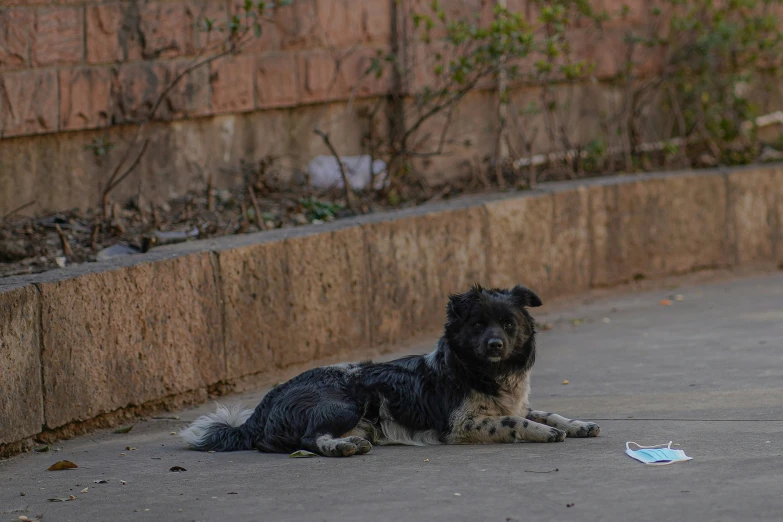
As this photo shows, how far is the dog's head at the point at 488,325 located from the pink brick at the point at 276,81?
14.7 feet

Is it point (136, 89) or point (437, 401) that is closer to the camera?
point (437, 401)

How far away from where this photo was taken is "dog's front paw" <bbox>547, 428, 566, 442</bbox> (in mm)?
5910

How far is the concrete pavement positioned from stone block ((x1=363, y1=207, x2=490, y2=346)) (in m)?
1.49

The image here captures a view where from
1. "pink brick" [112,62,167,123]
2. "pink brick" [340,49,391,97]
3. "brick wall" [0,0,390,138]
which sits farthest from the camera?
"pink brick" [340,49,391,97]

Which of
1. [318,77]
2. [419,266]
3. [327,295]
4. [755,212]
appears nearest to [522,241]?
[419,266]

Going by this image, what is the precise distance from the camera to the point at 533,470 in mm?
5242

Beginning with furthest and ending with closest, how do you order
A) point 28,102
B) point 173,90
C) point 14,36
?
point 173,90 < point 28,102 < point 14,36

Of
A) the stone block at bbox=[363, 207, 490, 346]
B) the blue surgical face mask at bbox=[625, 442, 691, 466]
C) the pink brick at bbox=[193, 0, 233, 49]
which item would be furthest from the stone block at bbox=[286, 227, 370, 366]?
the blue surgical face mask at bbox=[625, 442, 691, 466]

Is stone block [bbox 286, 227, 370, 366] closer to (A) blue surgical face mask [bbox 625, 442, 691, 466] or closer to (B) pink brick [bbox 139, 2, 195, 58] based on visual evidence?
(B) pink brick [bbox 139, 2, 195, 58]

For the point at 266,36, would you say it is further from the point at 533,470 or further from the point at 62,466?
the point at 533,470

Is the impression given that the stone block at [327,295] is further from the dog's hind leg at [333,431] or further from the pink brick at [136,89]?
the dog's hind leg at [333,431]

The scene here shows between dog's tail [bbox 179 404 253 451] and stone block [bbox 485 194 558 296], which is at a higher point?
stone block [bbox 485 194 558 296]

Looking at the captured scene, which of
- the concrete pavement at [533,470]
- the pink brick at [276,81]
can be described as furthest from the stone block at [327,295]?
the pink brick at [276,81]

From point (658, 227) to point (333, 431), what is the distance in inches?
245
